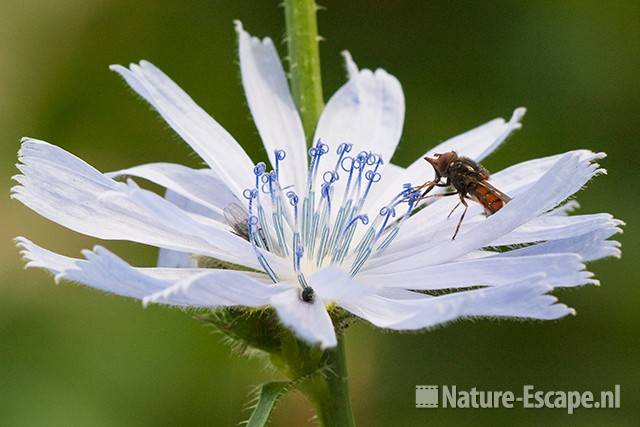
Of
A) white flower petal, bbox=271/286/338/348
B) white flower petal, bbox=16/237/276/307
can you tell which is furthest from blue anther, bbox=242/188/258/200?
white flower petal, bbox=16/237/276/307

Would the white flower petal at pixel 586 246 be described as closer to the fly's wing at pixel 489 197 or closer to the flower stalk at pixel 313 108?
the fly's wing at pixel 489 197

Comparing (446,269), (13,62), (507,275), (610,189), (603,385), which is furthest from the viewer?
(13,62)

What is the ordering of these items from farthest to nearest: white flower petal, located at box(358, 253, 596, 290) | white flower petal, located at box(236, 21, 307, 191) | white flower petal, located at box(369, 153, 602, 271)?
white flower petal, located at box(236, 21, 307, 191) < white flower petal, located at box(369, 153, 602, 271) < white flower petal, located at box(358, 253, 596, 290)

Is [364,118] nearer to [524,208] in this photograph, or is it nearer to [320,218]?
[320,218]

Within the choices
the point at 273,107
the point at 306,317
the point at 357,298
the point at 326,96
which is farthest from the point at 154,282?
the point at 326,96

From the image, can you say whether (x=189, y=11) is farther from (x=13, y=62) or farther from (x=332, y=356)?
(x=332, y=356)

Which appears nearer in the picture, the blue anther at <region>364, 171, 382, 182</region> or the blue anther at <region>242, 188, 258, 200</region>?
the blue anther at <region>242, 188, 258, 200</region>

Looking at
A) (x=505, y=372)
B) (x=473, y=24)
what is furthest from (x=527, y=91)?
(x=505, y=372)

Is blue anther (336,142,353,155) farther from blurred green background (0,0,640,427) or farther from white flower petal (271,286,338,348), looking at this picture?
blurred green background (0,0,640,427)
